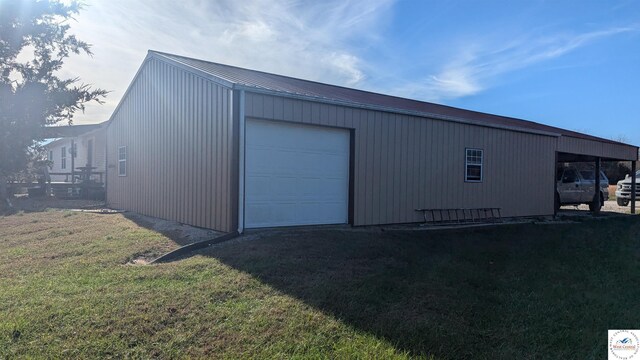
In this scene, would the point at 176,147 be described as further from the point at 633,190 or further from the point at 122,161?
the point at 633,190

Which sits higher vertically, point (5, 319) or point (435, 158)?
point (435, 158)

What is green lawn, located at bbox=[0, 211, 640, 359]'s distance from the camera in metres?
3.75

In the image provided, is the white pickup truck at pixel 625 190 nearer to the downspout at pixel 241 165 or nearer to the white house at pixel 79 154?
the downspout at pixel 241 165

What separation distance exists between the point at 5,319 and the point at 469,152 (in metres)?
11.2

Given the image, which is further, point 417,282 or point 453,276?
point 453,276

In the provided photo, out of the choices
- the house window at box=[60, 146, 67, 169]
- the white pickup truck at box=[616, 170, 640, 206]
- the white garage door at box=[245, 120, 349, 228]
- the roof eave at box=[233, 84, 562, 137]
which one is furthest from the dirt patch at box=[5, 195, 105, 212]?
the white pickup truck at box=[616, 170, 640, 206]

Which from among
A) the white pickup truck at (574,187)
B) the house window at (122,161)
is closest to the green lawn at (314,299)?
the house window at (122,161)

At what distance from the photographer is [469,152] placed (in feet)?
40.8

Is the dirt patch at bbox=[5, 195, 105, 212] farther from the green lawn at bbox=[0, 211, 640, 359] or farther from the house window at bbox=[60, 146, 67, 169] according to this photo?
the house window at bbox=[60, 146, 67, 169]

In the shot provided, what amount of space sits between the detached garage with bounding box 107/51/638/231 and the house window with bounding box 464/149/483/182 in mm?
48

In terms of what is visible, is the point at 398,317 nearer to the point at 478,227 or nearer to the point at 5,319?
the point at 5,319

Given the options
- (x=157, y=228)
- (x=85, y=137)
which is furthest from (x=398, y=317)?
(x=85, y=137)

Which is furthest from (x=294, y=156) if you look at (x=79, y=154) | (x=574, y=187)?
(x=79, y=154)

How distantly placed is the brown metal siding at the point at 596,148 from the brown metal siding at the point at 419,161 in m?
1.69
